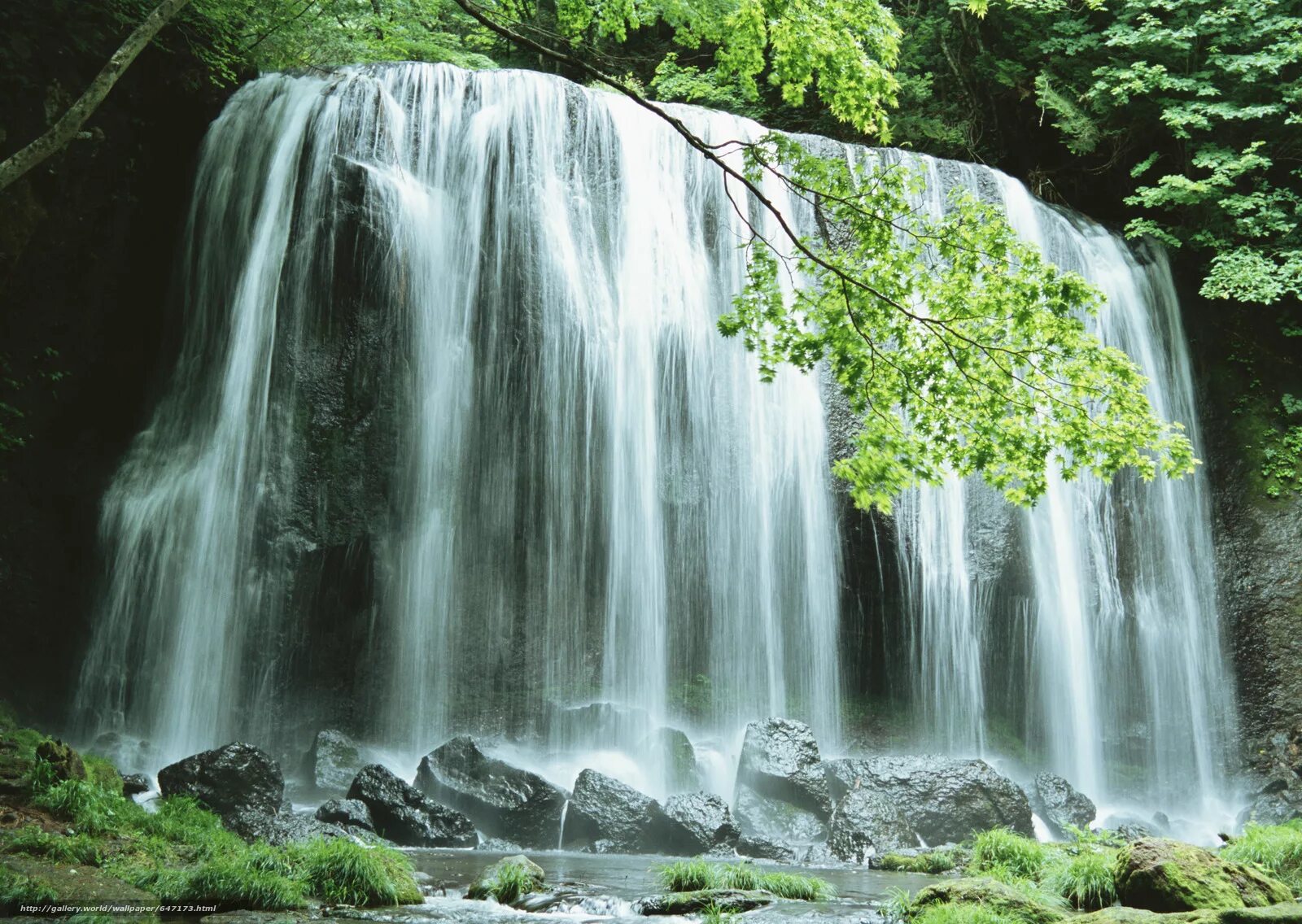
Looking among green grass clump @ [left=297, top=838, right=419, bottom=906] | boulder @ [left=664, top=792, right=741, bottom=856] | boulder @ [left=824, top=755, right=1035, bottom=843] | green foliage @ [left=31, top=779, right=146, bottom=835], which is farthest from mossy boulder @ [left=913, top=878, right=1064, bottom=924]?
green foliage @ [left=31, top=779, right=146, bottom=835]

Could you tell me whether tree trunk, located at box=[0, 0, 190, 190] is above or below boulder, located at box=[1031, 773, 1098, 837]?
above

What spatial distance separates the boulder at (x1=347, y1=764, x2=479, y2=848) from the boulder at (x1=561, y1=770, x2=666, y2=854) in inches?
39.9

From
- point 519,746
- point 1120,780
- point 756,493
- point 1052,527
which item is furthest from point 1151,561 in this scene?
point 519,746

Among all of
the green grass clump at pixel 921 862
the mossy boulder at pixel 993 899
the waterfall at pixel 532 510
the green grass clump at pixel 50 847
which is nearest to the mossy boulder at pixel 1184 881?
the mossy boulder at pixel 993 899

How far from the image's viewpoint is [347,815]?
8.94m

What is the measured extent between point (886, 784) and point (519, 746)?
474 cm

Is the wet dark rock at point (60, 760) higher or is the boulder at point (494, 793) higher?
the wet dark rock at point (60, 760)

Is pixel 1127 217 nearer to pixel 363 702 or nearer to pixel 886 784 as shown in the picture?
pixel 886 784

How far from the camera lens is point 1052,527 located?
1498 centimetres

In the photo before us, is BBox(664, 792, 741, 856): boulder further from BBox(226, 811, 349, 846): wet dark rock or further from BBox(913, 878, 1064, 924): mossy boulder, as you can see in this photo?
BBox(913, 878, 1064, 924): mossy boulder

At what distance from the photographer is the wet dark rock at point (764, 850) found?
372 inches

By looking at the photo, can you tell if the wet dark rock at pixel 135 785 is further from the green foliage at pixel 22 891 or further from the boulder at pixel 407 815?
the green foliage at pixel 22 891

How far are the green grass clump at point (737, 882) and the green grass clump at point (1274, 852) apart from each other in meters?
3.27

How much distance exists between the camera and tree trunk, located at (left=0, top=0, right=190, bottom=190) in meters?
6.07
